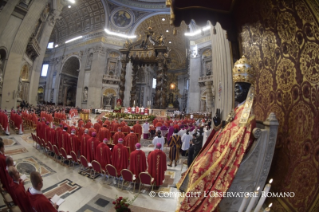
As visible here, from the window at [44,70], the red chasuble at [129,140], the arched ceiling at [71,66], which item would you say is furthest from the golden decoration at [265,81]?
the window at [44,70]

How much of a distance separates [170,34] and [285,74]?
34773mm

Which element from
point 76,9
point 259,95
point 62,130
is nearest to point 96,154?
point 62,130

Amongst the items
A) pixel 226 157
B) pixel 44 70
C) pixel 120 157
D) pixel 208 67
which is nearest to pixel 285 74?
pixel 226 157

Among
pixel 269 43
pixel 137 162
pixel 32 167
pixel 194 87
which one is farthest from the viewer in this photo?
pixel 194 87

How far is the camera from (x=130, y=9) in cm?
2770

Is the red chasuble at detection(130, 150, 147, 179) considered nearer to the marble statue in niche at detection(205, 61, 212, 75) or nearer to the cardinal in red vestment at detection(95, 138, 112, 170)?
the cardinal in red vestment at detection(95, 138, 112, 170)

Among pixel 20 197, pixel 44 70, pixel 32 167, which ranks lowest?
pixel 32 167

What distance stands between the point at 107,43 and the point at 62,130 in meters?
25.4

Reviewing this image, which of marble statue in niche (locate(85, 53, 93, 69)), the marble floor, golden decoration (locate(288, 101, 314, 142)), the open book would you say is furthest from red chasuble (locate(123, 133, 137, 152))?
marble statue in niche (locate(85, 53, 93, 69))

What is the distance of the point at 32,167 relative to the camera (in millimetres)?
4996

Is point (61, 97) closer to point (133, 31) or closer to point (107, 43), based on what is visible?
point (107, 43)

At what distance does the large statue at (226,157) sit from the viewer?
1729mm

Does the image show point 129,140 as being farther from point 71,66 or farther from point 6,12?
point 71,66

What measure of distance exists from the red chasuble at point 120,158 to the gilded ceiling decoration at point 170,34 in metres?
24.9
